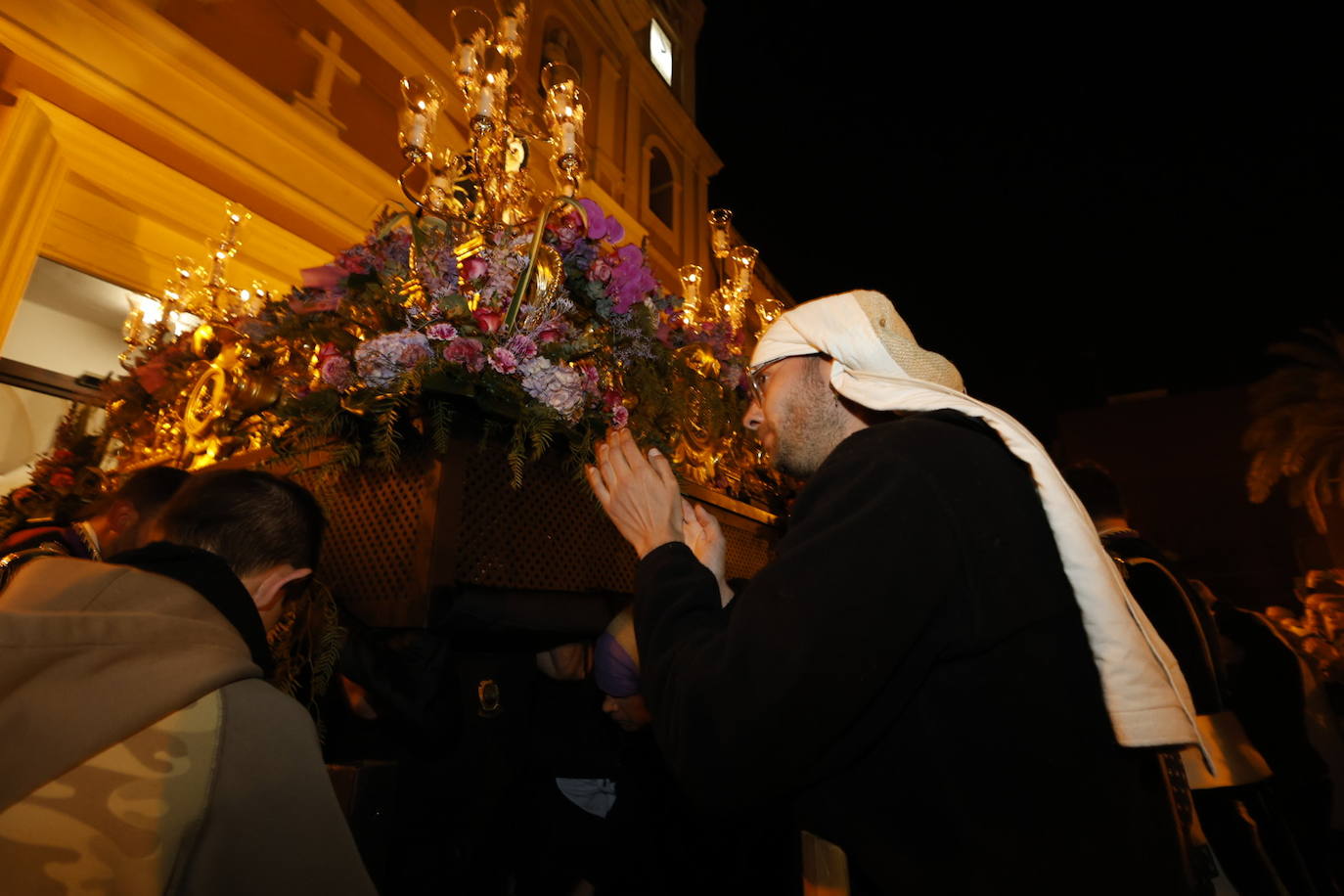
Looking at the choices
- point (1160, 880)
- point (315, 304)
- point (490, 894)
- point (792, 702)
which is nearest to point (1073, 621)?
point (1160, 880)

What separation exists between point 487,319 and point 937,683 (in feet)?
4.91

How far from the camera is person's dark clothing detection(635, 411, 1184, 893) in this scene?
950mm

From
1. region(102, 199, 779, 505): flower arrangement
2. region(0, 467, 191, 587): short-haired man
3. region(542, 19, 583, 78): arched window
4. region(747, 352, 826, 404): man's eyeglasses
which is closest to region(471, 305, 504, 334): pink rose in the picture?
region(102, 199, 779, 505): flower arrangement

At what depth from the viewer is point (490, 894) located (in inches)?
79.8

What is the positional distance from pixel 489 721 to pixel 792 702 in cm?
146

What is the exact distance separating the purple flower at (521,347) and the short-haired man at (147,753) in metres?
0.97

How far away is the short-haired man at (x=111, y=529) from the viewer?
2.32m

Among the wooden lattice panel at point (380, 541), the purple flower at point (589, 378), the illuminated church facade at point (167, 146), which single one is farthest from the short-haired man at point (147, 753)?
the illuminated church facade at point (167, 146)

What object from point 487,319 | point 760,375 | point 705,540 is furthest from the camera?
point 487,319

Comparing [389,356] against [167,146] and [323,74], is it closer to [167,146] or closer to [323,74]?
[167,146]

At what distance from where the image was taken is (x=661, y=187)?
41.1 feet

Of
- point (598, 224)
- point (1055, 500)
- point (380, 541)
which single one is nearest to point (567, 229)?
point (598, 224)

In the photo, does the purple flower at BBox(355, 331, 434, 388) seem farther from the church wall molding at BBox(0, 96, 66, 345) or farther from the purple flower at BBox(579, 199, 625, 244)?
the church wall molding at BBox(0, 96, 66, 345)

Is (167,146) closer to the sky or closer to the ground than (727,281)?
closer to the sky
